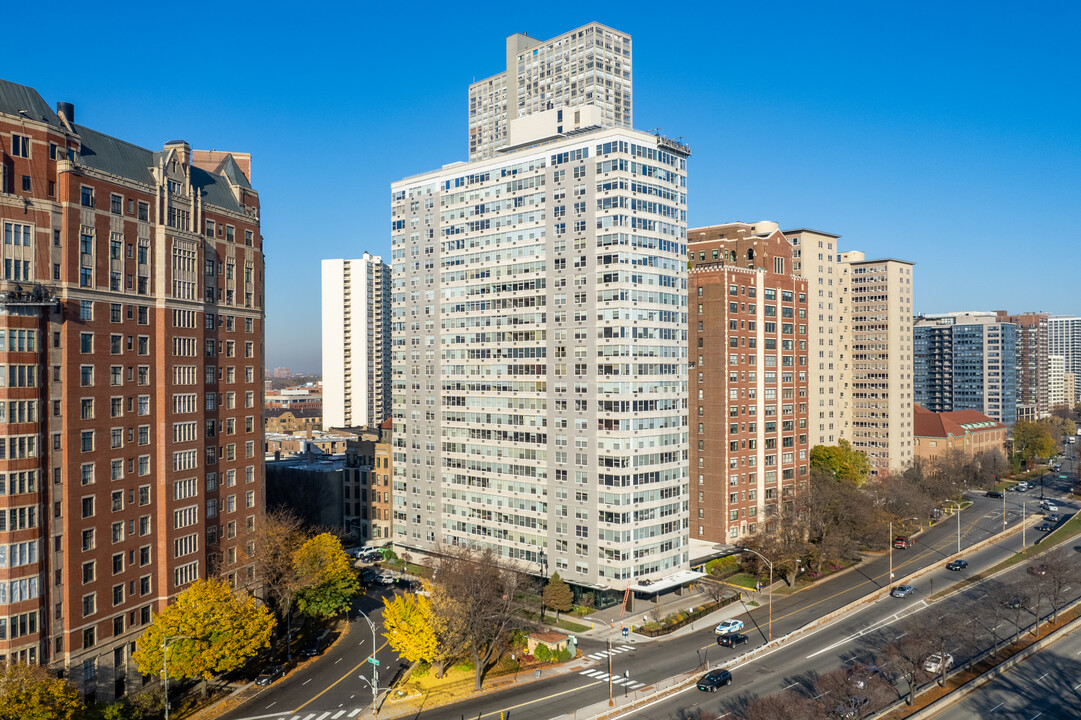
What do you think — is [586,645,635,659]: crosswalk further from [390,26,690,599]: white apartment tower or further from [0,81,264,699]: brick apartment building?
[0,81,264,699]: brick apartment building

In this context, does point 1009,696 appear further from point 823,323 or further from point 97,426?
point 823,323

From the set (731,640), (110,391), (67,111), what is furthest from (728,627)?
(67,111)

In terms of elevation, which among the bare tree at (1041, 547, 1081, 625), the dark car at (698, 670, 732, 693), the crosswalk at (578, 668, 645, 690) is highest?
the bare tree at (1041, 547, 1081, 625)

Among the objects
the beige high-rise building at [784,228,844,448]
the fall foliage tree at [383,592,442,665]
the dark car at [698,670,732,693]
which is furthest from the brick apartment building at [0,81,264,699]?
the beige high-rise building at [784,228,844,448]

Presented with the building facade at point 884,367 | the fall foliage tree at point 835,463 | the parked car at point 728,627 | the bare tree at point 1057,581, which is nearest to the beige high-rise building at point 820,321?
the building facade at point 884,367

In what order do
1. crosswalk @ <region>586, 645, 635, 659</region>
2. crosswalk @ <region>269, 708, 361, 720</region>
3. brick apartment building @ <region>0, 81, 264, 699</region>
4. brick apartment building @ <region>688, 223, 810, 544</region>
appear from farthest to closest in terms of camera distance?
1. brick apartment building @ <region>688, 223, 810, 544</region>
2. crosswalk @ <region>586, 645, 635, 659</region>
3. crosswalk @ <region>269, 708, 361, 720</region>
4. brick apartment building @ <region>0, 81, 264, 699</region>

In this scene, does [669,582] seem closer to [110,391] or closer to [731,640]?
Answer: [731,640]
